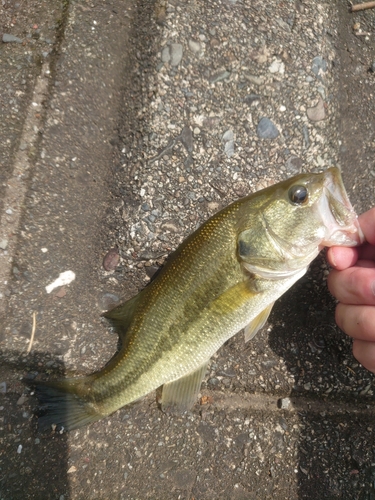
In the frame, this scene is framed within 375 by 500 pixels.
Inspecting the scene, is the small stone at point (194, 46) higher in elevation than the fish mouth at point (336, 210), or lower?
higher

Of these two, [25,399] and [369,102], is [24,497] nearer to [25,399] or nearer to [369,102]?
[25,399]

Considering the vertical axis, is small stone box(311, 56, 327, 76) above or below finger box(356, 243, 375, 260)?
above

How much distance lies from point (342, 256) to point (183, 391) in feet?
4.26

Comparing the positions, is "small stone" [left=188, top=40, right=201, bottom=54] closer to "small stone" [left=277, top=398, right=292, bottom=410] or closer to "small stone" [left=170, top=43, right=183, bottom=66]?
"small stone" [left=170, top=43, right=183, bottom=66]

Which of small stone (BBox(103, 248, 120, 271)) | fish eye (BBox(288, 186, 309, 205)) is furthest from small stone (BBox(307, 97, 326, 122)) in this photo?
small stone (BBox(103, 248, 120, 271))

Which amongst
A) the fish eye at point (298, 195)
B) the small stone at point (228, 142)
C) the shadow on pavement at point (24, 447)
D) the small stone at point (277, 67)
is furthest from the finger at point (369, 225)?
the shadow on pavement at point (24, 447)

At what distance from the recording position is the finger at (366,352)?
2395 millimetres

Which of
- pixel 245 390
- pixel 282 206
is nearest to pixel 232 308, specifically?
pixel 282 206

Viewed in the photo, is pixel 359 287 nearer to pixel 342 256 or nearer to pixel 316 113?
pixel 342 256

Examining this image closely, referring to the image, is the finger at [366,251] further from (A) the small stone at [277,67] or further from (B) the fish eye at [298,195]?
(A) the small stone at [277,67]

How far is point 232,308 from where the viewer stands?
234 cm

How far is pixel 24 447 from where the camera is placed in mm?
2570

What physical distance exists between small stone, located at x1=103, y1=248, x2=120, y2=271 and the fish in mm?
405

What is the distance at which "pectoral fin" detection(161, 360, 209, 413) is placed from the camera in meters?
2.56
